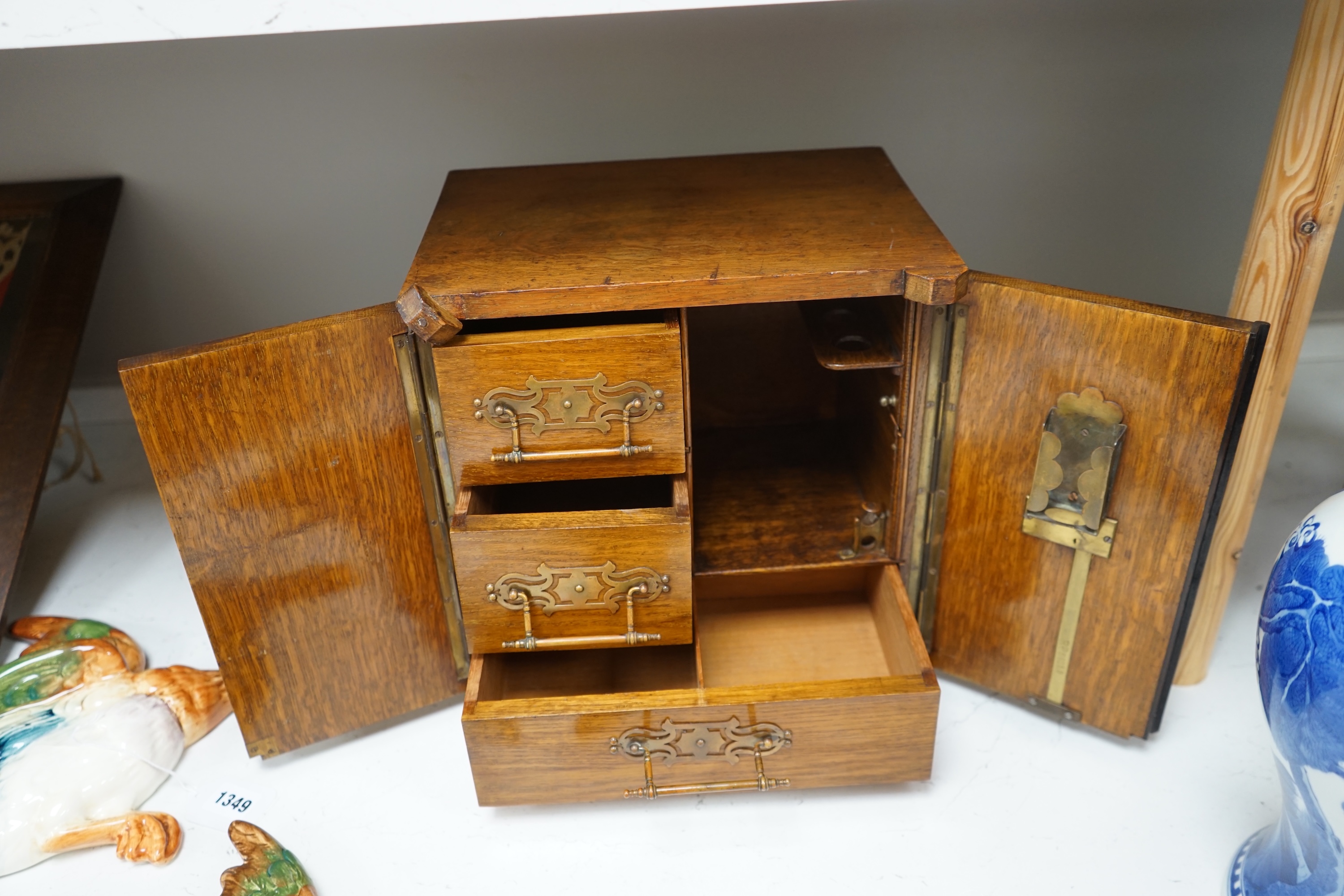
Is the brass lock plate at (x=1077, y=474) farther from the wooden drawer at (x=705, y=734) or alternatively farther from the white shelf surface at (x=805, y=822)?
the white shelf surface at (x=805, y=822)

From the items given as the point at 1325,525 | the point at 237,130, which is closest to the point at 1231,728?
the point at 1325,525

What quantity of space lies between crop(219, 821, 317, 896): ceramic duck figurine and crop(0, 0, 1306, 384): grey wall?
97 centimetres

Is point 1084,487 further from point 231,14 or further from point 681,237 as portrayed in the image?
point 231,14

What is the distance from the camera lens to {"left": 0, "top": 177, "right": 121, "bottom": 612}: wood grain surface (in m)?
1.52

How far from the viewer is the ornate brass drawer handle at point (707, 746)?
1.18 meters

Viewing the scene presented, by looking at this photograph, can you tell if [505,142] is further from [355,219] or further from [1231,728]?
[1231,728]

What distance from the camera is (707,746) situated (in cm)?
120

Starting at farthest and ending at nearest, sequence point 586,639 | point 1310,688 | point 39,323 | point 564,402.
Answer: point 39,323, point 586,639, point 564,402, point 1310,688

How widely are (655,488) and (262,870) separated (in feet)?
2.13

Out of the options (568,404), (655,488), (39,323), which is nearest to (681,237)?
(568,404)

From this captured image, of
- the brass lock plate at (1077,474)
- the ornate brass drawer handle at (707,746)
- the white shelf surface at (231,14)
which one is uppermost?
the white shelf surface at (231,14)

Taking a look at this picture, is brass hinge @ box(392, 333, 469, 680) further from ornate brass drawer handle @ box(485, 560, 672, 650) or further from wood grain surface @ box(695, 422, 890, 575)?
wood grain surface @ box(695, 422, 890, 575)

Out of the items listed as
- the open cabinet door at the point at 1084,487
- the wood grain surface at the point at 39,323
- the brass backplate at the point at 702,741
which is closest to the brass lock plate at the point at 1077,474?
the open cabinet door at the point at 1084,487

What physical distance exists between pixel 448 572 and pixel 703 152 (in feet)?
2.74
